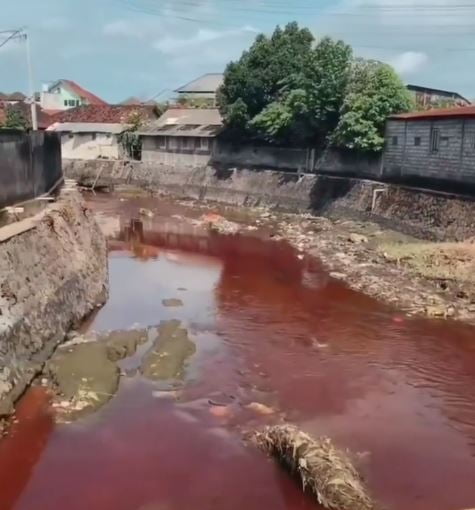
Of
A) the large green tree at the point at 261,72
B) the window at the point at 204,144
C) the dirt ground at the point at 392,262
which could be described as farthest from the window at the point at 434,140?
the window at the point at 204,144

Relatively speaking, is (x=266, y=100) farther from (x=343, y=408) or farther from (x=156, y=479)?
(x=156, y=479)

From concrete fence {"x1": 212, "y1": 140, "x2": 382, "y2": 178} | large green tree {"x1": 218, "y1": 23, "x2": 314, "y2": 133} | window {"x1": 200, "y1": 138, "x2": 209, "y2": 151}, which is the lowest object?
concrete fence {"x1": 212, "y1": 140, "x2": 382, "y2": 178}

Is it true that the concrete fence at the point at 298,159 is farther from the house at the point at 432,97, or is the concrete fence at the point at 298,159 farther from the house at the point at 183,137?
the house at the point at 432,97

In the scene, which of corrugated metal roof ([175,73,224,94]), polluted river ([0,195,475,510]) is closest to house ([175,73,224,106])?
corrugated metal roof ([175,73,224,94])

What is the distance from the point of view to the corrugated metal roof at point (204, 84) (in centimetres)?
6381

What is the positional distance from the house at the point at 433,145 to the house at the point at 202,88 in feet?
110

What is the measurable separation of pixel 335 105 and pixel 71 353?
73.3ft

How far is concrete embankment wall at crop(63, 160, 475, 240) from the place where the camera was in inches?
915

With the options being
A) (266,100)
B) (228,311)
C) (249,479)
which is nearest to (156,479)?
(249,479)

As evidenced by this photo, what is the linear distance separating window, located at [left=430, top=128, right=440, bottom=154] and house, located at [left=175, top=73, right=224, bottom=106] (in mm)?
36035

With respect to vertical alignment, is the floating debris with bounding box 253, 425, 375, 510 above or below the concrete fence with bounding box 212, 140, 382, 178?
below

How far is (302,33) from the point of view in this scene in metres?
38.1

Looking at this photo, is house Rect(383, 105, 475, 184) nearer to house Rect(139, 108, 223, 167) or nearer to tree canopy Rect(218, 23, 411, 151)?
tree canopy Rect(218, 23, 411, 151)

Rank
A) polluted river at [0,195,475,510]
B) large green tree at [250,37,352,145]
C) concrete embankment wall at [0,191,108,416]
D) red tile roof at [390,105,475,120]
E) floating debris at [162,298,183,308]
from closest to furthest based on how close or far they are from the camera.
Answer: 1. polluted river at [0,195,475,510]
2. concrete embankment wall at [0,191,108,416]
3. floating debris at [162,298,183,308]
4. red tile roof at [390,105,475,120]
5. large green tree at [250,37,352,145]
